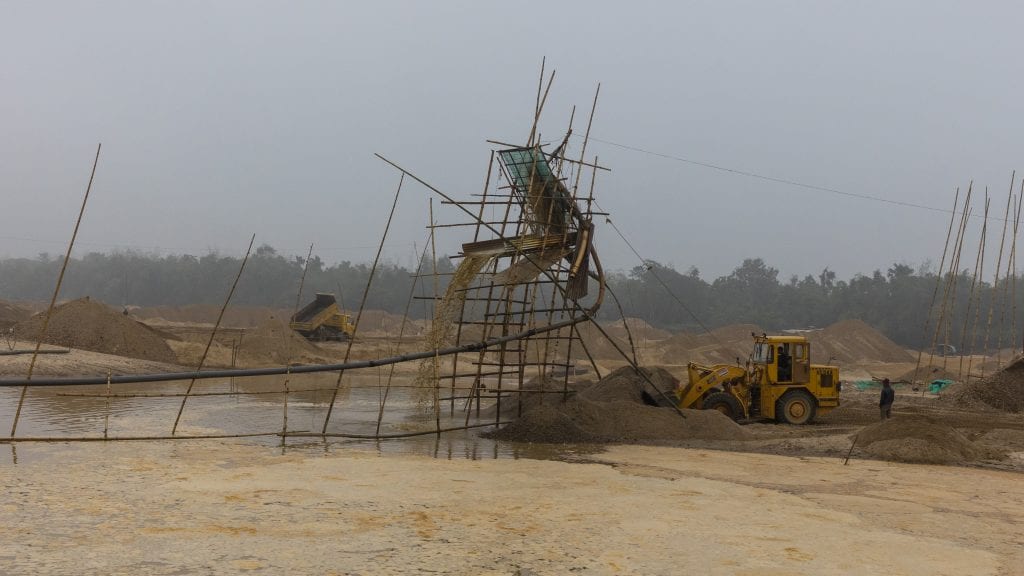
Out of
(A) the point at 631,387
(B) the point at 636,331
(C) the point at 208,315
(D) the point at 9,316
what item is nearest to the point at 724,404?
(A) the point at 631,387

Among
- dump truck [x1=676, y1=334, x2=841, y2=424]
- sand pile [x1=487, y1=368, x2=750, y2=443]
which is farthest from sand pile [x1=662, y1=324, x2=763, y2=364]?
sand pile [x1=487, y1=368, x2=750, y2=443]

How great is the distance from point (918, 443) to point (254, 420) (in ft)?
41.4

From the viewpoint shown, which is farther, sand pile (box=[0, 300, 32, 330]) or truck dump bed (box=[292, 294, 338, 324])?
truck dump bed (box=[292, 294, 338, 324])

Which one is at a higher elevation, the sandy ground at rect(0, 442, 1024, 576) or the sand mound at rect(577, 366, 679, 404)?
the sand mound at rect(577, 366, 679, 404)

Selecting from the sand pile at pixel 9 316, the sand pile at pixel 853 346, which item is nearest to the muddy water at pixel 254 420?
the sand pile at pixel 9 316

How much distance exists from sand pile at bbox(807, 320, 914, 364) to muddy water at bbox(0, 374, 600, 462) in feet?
113

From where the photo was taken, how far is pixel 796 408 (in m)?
18.1

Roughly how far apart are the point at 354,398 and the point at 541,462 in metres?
11.3

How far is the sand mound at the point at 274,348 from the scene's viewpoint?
34.3 metres

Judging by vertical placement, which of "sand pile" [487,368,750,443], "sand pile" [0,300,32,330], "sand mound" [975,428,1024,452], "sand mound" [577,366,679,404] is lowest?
"sand pile" [487,368,750,443]

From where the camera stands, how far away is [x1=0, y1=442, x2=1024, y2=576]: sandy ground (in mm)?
6395

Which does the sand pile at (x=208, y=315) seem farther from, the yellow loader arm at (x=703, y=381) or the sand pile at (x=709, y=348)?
the yellow loader arm at (x=703, y=381)

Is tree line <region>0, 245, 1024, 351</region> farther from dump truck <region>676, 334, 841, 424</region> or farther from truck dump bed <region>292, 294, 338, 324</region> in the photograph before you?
dump truck <region>676, 334, 841, 424</region>

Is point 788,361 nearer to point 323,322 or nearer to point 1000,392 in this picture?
point 1000,392
